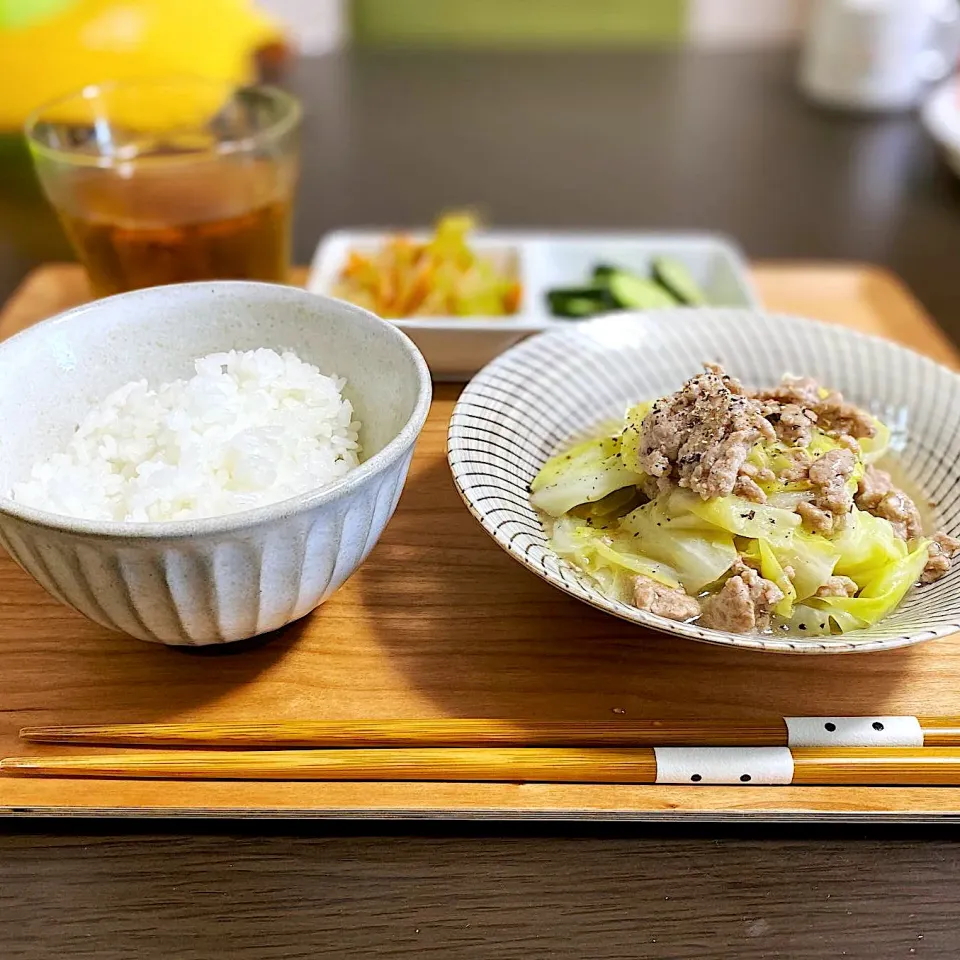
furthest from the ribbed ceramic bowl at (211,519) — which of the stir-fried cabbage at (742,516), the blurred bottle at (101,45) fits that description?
the blurred bottle at (101,45)

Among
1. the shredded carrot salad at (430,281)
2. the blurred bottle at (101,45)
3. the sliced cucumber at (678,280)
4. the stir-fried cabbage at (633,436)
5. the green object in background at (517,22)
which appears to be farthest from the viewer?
the green object in background at (517,22)

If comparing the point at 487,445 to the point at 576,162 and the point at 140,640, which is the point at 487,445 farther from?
the point at 576,162

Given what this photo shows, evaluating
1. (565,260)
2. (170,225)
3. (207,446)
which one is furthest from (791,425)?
(170,225)

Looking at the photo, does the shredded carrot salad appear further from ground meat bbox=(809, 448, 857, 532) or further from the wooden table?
the wooden table

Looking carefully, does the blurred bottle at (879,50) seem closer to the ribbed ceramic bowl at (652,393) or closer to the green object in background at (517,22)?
the green object in background at (517,22)

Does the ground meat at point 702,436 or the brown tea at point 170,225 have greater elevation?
the ground meat at point 702,436

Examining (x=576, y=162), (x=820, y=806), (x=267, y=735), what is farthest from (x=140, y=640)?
(x=576, y=162)

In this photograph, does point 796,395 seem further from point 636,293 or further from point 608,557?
point 636,293
